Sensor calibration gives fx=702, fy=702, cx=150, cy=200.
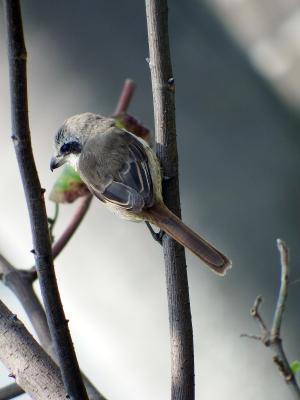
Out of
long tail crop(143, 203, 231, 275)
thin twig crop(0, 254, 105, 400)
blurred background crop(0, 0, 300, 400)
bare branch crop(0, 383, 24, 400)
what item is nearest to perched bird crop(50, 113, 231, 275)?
long tail crop(143, 203, 231, 275)

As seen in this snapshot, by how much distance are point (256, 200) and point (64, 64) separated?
120 cm

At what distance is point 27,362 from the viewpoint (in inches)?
57.1

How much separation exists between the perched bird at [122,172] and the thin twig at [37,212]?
17.2 inches

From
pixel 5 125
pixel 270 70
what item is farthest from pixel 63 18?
pixel 270 70

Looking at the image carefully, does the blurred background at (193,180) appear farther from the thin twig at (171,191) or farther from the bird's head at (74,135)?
the thin twig at (171,191)

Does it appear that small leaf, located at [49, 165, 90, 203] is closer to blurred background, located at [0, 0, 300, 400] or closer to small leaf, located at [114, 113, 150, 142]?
small leaf, located at [114, 113, 150, 142]

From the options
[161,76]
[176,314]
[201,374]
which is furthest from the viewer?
[201,374]

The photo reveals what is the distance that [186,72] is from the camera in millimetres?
3637

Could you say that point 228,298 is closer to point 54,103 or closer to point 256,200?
point 256,200

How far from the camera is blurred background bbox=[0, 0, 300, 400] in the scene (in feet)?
11.4

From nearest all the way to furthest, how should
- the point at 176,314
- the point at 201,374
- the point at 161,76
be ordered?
the point at 176,314 < the point at 161,76 < the point at 201,374

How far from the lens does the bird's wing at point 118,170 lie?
2.08 meters

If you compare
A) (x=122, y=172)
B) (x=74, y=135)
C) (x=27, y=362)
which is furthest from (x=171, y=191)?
(x=74, y=135)

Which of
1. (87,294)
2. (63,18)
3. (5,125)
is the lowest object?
(87,294)
